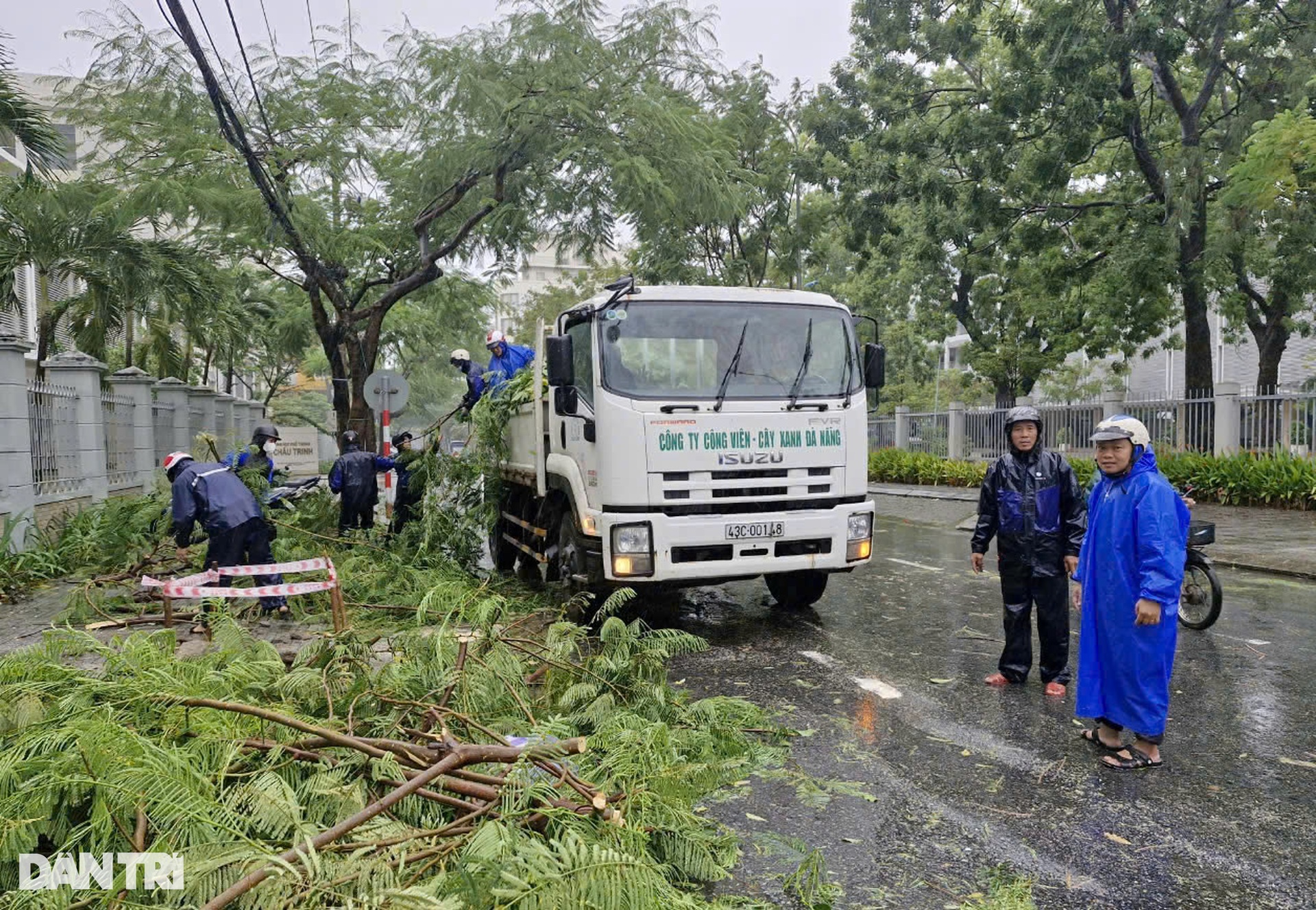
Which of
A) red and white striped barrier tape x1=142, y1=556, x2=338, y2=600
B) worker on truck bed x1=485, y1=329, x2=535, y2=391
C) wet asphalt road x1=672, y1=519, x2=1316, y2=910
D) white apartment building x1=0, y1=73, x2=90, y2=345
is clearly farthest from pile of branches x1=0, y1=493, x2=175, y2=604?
wet asphalt road x1=672, y1=519, x2=1316, y2=910

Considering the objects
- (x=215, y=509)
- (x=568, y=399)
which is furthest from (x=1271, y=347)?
(x=215, y=509)

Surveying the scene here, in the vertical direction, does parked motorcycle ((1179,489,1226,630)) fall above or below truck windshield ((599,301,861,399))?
below

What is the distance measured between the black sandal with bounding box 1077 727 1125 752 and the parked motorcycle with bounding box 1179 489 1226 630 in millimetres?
2863

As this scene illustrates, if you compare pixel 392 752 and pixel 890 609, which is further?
pixel 890 609

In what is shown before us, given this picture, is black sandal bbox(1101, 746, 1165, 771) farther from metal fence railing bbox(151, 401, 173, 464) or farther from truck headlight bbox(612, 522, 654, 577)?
metal fence railing bbox(151, 401, 173, 464)

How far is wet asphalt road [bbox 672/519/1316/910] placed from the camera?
325 cm

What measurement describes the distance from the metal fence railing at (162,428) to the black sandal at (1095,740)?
1537cm

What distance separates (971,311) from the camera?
26312 millimetres

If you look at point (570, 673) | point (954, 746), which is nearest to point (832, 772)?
point (954, 746)

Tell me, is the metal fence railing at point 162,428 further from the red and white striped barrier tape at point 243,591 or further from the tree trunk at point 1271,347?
the tree trunk at point 1271,347

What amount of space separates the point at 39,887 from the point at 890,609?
669 centimetres

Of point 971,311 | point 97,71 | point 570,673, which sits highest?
point 97,71

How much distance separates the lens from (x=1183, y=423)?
657 inches

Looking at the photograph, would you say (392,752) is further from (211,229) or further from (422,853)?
(211,229)
